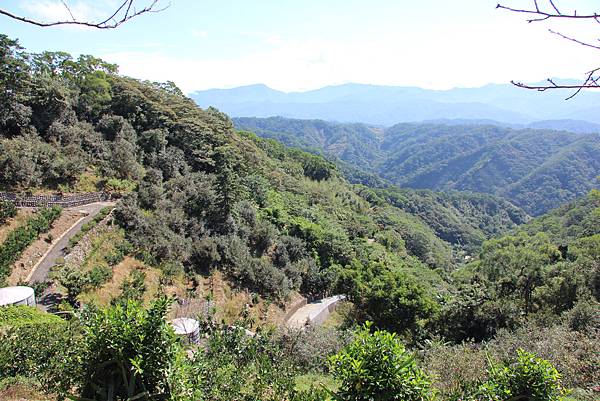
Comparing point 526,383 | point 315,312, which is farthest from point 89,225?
point 526,383

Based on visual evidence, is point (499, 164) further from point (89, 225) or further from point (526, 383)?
point (526, 383)

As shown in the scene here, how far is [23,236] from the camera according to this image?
1331cm

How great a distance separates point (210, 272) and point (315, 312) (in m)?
5.75

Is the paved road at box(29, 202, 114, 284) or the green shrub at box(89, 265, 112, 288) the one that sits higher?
the paved road at box(29, 202, 114, 284)

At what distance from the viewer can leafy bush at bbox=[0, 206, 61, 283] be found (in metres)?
12.3

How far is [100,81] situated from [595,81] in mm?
26043

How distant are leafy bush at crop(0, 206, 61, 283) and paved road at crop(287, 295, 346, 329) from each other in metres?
10.5

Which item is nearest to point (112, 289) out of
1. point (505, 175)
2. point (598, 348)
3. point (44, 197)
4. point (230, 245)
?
point (44, 197)

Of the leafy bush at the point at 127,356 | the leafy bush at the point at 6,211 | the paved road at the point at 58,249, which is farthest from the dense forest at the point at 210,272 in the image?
the leafy bush at the point at 6,211

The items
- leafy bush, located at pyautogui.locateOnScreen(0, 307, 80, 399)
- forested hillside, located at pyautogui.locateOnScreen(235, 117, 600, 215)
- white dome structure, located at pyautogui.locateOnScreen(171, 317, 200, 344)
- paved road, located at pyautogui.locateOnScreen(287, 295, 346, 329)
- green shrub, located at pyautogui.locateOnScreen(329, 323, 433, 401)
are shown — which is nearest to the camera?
green shrub, located at pyautogui.locateOnScreen(329, 323, 433, 401)

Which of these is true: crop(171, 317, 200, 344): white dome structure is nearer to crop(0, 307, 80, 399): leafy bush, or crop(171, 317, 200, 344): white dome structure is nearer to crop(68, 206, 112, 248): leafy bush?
crop(0, 307, 80, 399): leafy bush

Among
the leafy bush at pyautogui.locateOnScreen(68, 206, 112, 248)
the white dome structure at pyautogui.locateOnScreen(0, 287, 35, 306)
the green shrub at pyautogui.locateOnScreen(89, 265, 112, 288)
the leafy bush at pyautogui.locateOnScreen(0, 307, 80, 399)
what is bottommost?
the green shrub at pyautogui.locateOnScreen(89, 265, 112, 288)

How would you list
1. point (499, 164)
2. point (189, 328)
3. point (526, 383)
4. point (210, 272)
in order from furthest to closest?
point (499, 164)
point (210, 272)
point (189, 328)
point (526, 383)

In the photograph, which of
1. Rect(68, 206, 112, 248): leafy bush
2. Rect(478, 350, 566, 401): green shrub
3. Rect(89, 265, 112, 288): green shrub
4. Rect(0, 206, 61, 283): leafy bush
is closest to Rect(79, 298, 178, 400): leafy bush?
Rect(478, 350, 566, 401): green shrub
